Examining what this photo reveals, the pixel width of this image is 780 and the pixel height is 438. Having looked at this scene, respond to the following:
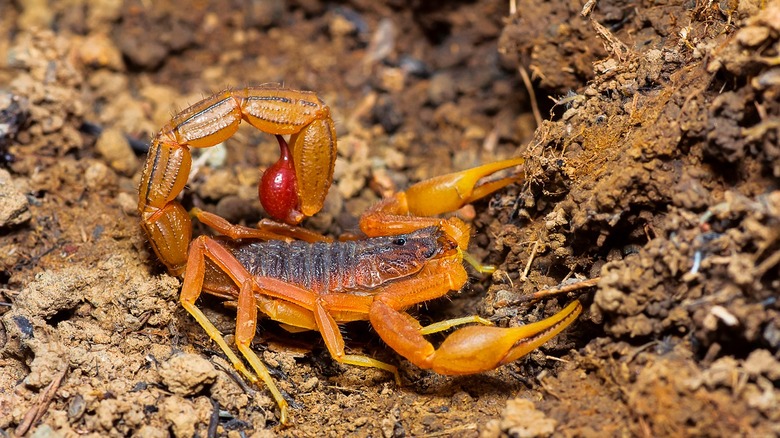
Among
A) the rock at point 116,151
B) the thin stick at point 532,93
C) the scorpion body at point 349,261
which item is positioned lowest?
the scorpion body at point 349,261

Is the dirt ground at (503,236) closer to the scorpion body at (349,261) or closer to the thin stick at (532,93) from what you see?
the thin stick at (532,93)

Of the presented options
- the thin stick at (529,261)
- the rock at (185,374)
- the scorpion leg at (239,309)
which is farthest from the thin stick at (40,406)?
the thin stick at (529,261)

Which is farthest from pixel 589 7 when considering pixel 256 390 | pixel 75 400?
pixel 75 400

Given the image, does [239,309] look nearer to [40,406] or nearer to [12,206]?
[40,406]

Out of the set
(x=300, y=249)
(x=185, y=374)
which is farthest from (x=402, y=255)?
(x=185, y=374)

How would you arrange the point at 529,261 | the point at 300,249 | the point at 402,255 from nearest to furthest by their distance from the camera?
the point at 529,261, the point at 402,255, the point at 300,249

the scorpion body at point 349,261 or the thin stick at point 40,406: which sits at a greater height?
the scorpion body at point 349,261
